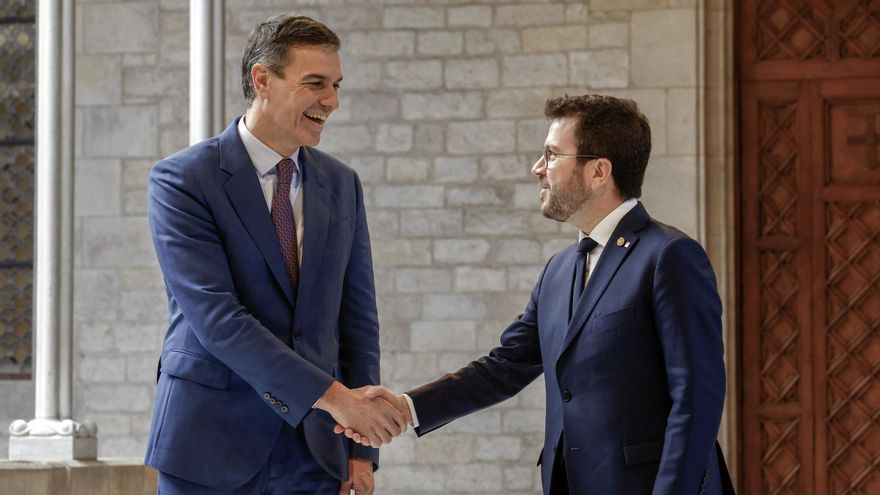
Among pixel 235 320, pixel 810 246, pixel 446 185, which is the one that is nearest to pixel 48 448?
pixel 446 185

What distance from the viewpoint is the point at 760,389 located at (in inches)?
261

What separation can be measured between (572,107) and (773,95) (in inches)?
161

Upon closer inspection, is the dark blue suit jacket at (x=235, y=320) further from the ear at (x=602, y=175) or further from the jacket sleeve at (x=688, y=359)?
the jacket sleeve at (x=688, y=359)

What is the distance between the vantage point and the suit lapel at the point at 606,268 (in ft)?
9.09

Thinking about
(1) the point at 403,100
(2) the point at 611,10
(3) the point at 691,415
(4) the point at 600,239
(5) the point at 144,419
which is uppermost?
(2) the point at 611,10

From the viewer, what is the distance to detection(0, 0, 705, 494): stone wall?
259 inches

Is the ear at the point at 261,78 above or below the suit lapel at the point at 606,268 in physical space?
above

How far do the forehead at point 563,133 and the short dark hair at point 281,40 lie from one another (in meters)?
0.53

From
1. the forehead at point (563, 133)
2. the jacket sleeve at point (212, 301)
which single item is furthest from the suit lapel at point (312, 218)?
the forehead at point (563, 133)

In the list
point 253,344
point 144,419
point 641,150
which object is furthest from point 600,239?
point 144,419

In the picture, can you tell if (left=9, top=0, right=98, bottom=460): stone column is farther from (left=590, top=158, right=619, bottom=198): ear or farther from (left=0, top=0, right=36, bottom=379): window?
(left=590, top=158, right=619, bottom=198): ear

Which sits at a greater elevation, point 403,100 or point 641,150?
point 403,100

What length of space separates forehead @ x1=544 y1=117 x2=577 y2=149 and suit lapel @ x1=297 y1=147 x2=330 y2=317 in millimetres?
510

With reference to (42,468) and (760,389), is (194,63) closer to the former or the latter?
(42,468)
